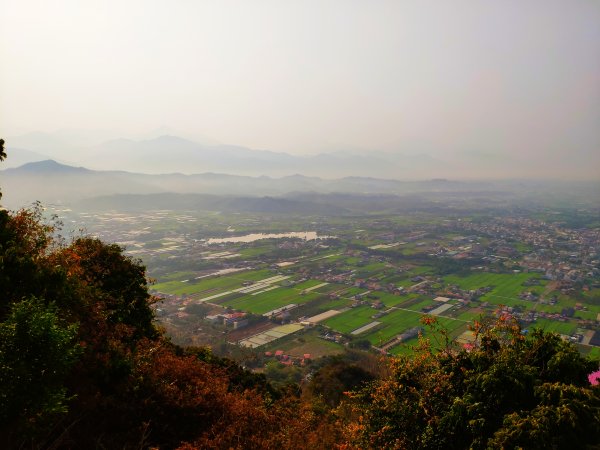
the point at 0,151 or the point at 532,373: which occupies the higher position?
the point at 0,151

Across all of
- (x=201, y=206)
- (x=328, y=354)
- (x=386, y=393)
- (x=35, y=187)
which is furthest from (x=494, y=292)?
(x=35, y=187)

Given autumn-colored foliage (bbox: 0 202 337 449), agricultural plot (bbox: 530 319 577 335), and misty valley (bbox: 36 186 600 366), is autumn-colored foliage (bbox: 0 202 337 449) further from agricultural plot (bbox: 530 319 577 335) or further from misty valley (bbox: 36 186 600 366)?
agricultural plot (bbox: 530 319 577 335)

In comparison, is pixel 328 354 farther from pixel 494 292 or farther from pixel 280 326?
pixel 494 292

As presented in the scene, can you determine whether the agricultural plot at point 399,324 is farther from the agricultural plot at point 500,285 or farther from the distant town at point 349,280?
the agricultural plot at point 500,285

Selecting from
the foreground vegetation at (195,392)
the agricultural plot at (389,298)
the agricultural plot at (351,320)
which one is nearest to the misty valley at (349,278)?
the agricultural plot at (351,320)

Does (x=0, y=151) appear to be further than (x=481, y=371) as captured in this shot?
Yes

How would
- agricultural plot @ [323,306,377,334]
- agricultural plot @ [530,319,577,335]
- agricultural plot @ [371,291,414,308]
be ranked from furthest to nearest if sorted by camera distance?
agricultural plot @ [371,291,414,308] → agricultural plot @ [323,306,377,334] → agricultural plot @ [530,319,577,335]

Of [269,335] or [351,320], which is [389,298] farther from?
[269,335]

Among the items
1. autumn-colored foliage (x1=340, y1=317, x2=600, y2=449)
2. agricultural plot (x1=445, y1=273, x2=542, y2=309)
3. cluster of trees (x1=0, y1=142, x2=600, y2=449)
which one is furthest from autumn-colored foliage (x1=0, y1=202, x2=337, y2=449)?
agricultural plot (x1=445, y1=273, x2=542, y2=309)
